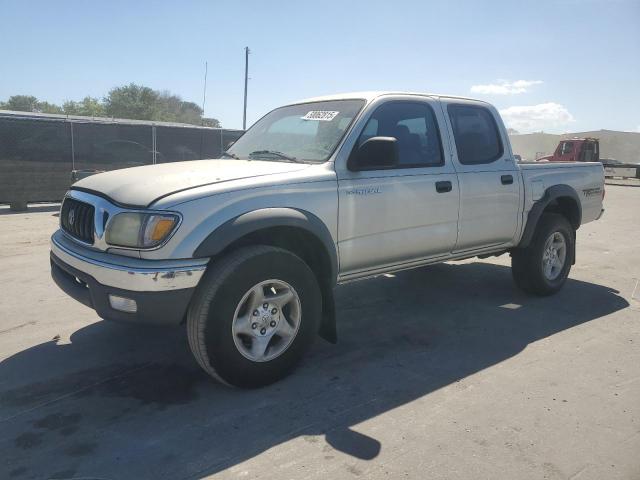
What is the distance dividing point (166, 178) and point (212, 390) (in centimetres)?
135

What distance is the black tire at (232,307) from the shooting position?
3057 millimetres

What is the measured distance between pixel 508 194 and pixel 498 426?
8.50 ft

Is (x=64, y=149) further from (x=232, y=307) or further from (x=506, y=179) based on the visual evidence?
(x=232, y=307)

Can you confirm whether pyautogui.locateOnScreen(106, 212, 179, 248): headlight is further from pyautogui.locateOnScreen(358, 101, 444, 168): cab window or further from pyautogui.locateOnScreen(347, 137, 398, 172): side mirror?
pyautogui.locateOnScreen(358, 101, 444, 168): cab window

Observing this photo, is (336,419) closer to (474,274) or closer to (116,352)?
(116,352)

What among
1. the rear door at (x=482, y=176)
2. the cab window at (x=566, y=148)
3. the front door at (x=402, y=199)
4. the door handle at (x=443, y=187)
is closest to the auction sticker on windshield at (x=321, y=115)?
the front door at (x=402, y=199)

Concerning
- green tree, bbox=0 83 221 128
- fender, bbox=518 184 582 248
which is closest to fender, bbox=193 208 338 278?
fender, bbox=518 184 582 248

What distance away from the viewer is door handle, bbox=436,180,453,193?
431 centimetres

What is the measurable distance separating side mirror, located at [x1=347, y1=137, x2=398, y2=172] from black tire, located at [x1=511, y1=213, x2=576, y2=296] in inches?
93.3

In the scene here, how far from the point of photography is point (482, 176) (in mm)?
4727

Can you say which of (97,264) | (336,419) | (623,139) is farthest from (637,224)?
(623,139)

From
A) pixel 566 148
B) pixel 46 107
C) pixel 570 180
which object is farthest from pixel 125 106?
pixel 570 180

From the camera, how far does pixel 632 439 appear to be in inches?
112

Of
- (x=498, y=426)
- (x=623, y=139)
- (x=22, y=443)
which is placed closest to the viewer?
(x=22, y=443)
